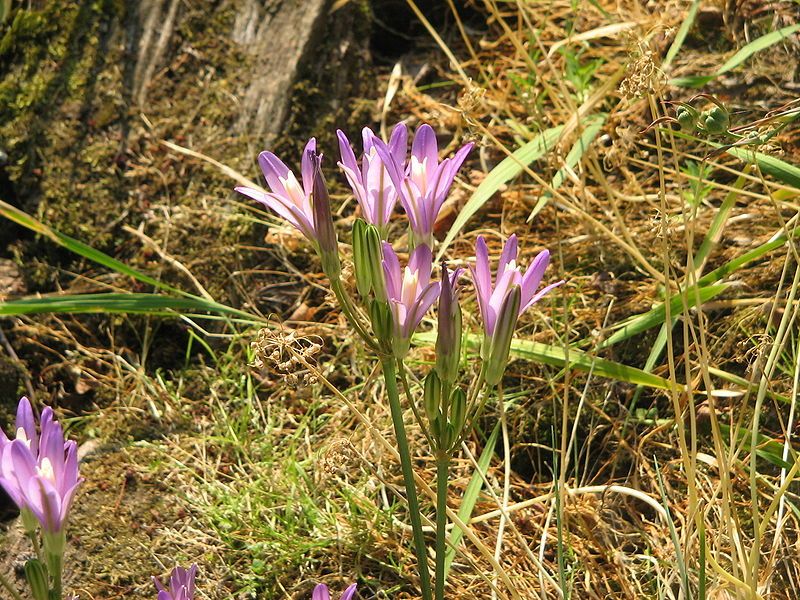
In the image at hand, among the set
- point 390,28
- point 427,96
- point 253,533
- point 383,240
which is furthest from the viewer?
point 390,28

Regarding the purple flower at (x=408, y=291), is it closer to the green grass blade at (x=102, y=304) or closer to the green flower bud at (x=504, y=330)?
the green flower bud at (x=504, y=330)

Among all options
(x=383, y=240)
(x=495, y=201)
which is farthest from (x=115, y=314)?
(x=383, y=240)

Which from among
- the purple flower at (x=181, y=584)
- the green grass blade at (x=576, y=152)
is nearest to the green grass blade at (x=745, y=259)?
the green grass blade at (x=576, y=152)

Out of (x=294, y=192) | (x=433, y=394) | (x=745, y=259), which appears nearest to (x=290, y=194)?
(x=294, y=192)

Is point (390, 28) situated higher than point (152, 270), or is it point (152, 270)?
point (390, 28)

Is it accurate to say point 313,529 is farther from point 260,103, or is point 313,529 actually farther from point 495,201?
point 260,103

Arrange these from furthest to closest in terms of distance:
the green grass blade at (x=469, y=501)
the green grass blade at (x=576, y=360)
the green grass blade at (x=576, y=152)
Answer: the green grass blade at (x=576, y=152), the green grass blade at (x=576, y=360), the green grass blade at (x=469, y=501)

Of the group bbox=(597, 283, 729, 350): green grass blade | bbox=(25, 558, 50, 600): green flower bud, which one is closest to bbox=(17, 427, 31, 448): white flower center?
bbox=(25, 558, 50, 600): green flower bud
